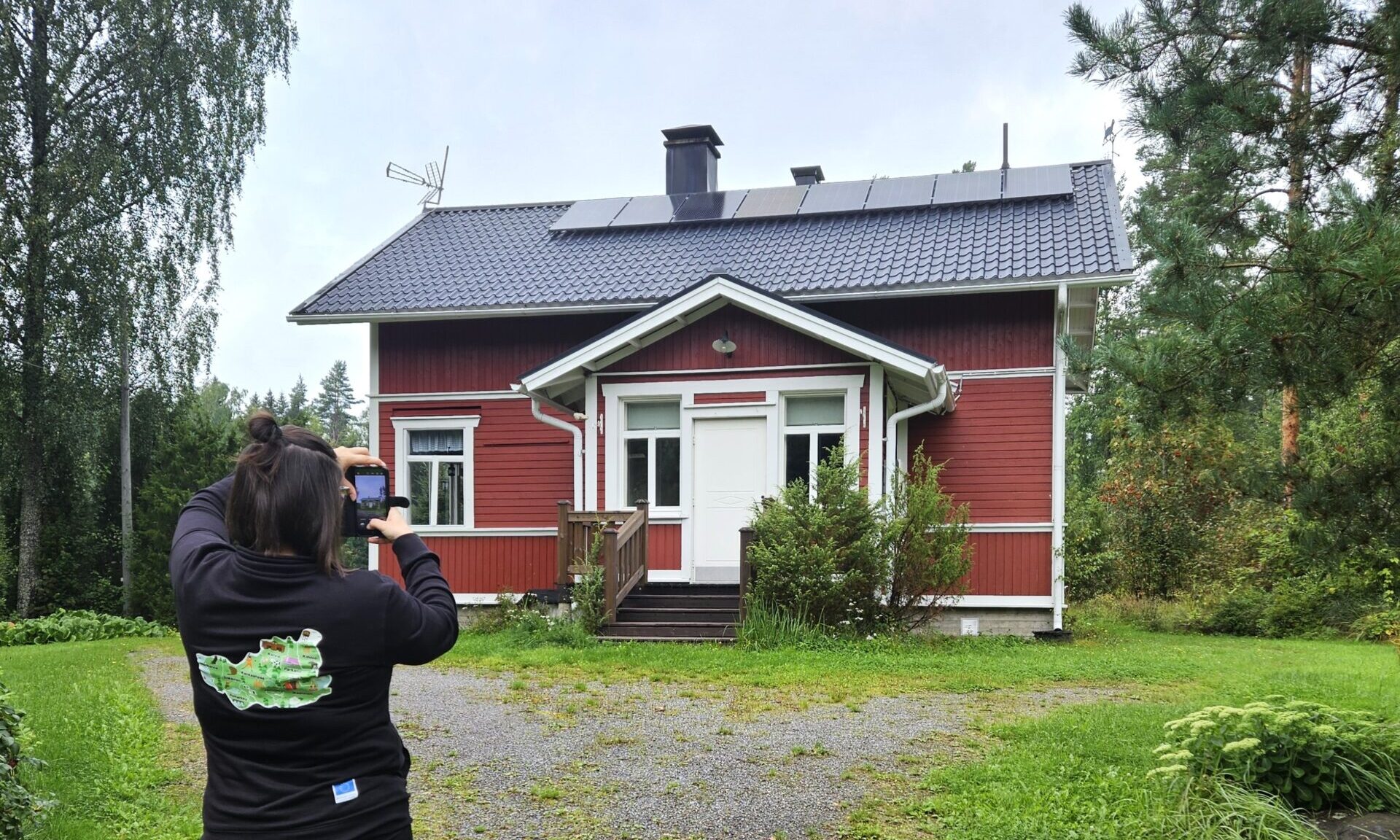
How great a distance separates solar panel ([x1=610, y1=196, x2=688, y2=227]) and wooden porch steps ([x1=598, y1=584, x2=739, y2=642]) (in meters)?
6.38

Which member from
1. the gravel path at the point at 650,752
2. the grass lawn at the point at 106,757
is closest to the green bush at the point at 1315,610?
the gravel path at the point at 650,752

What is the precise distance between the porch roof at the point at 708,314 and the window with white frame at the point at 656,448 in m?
0.72

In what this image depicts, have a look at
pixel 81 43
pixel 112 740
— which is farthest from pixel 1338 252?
pixel 81 43

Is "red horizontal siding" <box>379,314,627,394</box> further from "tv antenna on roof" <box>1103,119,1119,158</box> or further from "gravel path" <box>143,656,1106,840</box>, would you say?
"tv antenna on roof" <box>1103,119,1119,158</box>

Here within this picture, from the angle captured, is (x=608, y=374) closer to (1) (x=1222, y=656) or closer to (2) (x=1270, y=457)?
(1) (x=1222, y=656)

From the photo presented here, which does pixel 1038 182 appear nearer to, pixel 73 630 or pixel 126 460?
pixel 73 630

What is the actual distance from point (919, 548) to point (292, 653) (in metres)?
9.66

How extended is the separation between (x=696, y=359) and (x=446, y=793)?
786 cm

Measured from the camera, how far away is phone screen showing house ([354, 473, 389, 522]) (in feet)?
8.59

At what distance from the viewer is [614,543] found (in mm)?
11883

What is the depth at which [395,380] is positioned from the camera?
50.4 feet

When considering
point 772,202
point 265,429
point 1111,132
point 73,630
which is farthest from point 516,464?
point 265,429

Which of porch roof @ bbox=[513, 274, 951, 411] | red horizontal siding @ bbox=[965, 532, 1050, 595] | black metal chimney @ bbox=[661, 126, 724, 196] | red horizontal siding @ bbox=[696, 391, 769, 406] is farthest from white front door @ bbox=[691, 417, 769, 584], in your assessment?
black metal chimney @ bbox=[661, 126, 724, 196]

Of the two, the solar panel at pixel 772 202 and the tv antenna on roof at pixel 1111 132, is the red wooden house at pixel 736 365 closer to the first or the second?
the solar panel at pixel 772 202
